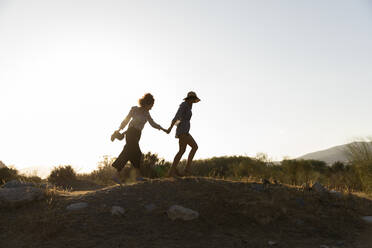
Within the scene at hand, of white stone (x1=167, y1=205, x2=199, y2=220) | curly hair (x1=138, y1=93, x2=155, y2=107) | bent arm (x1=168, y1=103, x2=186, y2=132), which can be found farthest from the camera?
curly hair (x1=138, y1=93, x2=155, y2=107)

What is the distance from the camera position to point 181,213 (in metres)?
6.17

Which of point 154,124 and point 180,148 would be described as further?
point 154,124

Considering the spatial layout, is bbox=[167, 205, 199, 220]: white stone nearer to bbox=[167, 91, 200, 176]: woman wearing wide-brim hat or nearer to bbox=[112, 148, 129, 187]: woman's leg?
bbox=[167, 91, 200, 176]: woman wearing wide-brim hat

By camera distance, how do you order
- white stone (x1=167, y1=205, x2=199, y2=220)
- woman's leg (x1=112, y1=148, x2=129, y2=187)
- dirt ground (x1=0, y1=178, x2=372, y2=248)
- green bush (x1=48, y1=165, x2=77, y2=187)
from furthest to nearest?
green bush (x1=48, y1=165, x2=77, y2=187) → woman's leg (x1=112, y1=148, x2=129, y2=187) → white stone (x1=167, y1=205, x2=199, y2=220) → dirt ground (x1=0, y1=178, x2=372, y2=248)

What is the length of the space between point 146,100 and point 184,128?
124cm

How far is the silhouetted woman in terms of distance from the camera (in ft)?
26.2

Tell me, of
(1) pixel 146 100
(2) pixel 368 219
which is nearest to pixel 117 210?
(1) pixel 146 100

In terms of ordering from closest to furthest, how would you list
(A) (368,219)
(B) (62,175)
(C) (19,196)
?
(C) (19,196) < (A) (368,219) < (B) (62,175)

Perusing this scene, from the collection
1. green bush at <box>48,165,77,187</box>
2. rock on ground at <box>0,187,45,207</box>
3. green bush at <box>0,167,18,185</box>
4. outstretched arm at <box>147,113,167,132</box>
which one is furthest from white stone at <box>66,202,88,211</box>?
green bush at <box>0,167,18,185</box>

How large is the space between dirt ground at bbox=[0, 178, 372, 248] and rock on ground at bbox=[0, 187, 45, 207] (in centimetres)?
16

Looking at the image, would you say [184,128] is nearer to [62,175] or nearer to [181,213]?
[181,213]

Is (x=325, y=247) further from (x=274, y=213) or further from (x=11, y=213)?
(x=11, y=213)

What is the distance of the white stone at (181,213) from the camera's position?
616cm

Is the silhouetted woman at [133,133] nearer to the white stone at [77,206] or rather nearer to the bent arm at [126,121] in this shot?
the bent arm at [126,121]
